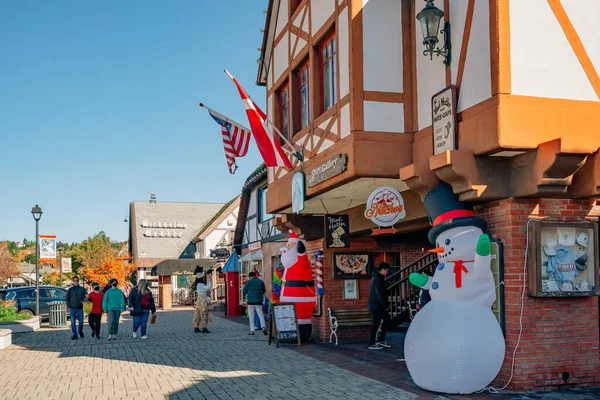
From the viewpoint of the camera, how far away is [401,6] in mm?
10547

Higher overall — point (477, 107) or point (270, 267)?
point (477, 107)

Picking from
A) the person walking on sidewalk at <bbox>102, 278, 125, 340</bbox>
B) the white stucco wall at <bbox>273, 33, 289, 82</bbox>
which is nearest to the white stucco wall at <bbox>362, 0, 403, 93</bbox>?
the white stucco wall at <bbox>273, 33, 289, 82</bbox>

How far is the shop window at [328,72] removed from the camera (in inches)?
458

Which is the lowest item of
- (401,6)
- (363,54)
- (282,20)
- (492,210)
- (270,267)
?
(270,267)

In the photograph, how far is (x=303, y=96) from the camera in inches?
532

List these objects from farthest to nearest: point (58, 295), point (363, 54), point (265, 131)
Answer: point (58, 295)
point (265, 131)
point (363, 54)

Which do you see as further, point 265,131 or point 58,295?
point 58,295

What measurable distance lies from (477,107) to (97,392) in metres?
6.61

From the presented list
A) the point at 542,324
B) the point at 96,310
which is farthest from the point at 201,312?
the point at 542,324

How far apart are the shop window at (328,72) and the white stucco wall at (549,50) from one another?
3.85 meters

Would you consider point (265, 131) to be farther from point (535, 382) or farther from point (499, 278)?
point (535, 382)

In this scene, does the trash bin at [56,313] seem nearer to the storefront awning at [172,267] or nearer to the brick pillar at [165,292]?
the storefront awning at [172,267]

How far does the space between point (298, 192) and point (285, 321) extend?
3249 mm

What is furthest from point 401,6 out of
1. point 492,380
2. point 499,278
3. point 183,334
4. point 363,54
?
point 183,334
